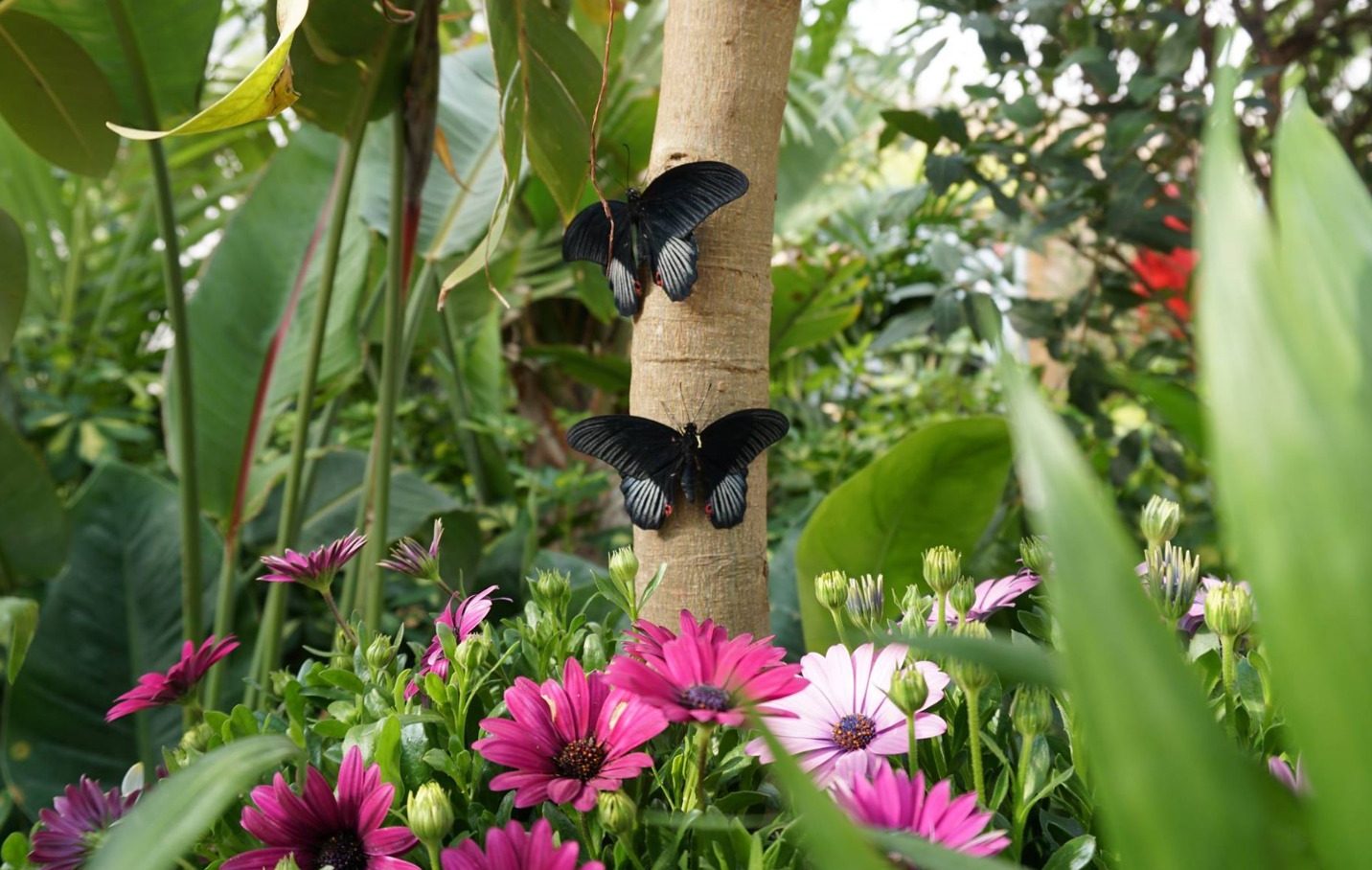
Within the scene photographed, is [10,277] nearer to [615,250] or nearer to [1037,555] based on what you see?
[615,250]

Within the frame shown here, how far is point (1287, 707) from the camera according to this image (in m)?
0.17

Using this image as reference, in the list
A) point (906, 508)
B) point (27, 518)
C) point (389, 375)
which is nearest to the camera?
point (906, 508)

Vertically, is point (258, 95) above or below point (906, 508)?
above

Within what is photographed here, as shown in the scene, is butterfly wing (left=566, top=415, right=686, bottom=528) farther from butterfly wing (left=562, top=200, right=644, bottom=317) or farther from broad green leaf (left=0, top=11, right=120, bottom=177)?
broad green leaf (left=0, top=11, right=120, bottom=177)

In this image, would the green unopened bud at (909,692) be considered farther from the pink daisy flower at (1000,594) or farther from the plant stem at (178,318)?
the plant stem at (178,318)

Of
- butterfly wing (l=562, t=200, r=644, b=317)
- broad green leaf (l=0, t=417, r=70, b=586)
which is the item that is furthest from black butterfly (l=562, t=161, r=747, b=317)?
broad green leaf (l=0, t=417, r=70, b=586)

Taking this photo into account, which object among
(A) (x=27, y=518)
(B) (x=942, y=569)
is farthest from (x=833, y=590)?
(A) (x=27, y=518)

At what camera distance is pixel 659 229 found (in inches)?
19.9

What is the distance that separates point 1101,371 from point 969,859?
3.17 feet

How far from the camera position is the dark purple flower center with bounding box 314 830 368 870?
35cm

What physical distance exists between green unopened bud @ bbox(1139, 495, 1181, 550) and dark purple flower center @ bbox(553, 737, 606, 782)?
0.81ft

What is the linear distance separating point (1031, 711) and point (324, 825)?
253 millimetres

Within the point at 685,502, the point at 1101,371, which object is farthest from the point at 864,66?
the point at 685,502

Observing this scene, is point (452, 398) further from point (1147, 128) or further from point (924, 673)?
point (924, 673)
